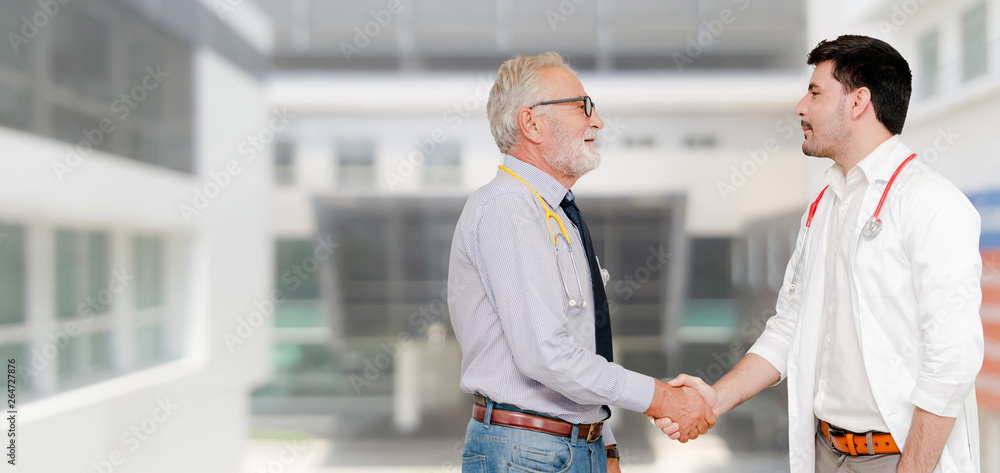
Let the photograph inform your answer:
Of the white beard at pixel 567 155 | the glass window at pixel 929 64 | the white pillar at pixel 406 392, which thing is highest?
the glass window at pixel 929 64

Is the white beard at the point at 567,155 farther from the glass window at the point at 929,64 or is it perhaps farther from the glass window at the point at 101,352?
the glass window at the point at 101,352

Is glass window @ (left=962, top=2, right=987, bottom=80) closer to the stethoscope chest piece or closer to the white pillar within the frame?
the stethoscope chest piece

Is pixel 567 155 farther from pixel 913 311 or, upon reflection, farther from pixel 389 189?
pixel 389 189

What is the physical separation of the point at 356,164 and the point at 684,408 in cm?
309

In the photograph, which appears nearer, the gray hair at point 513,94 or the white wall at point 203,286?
the gray hair at point 513,94

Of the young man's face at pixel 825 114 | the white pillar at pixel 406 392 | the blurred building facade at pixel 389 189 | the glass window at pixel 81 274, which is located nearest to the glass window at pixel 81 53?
the blurred building facade at pixel 389 189

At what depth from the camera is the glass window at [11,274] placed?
3.56m

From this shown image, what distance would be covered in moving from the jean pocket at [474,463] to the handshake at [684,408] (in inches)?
15.3

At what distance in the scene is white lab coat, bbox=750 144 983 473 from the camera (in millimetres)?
1353

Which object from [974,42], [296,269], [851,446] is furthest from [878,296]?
[296,269]

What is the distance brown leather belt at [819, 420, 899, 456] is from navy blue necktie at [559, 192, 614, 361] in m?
0.51

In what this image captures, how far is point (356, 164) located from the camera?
446 cm

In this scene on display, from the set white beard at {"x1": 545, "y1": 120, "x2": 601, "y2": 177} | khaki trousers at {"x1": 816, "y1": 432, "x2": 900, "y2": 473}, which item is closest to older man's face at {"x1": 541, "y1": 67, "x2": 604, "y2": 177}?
white beard at {"x1": 545, "y1": 120, "x2": 601, "y2": 177}

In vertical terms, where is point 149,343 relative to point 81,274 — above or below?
below
